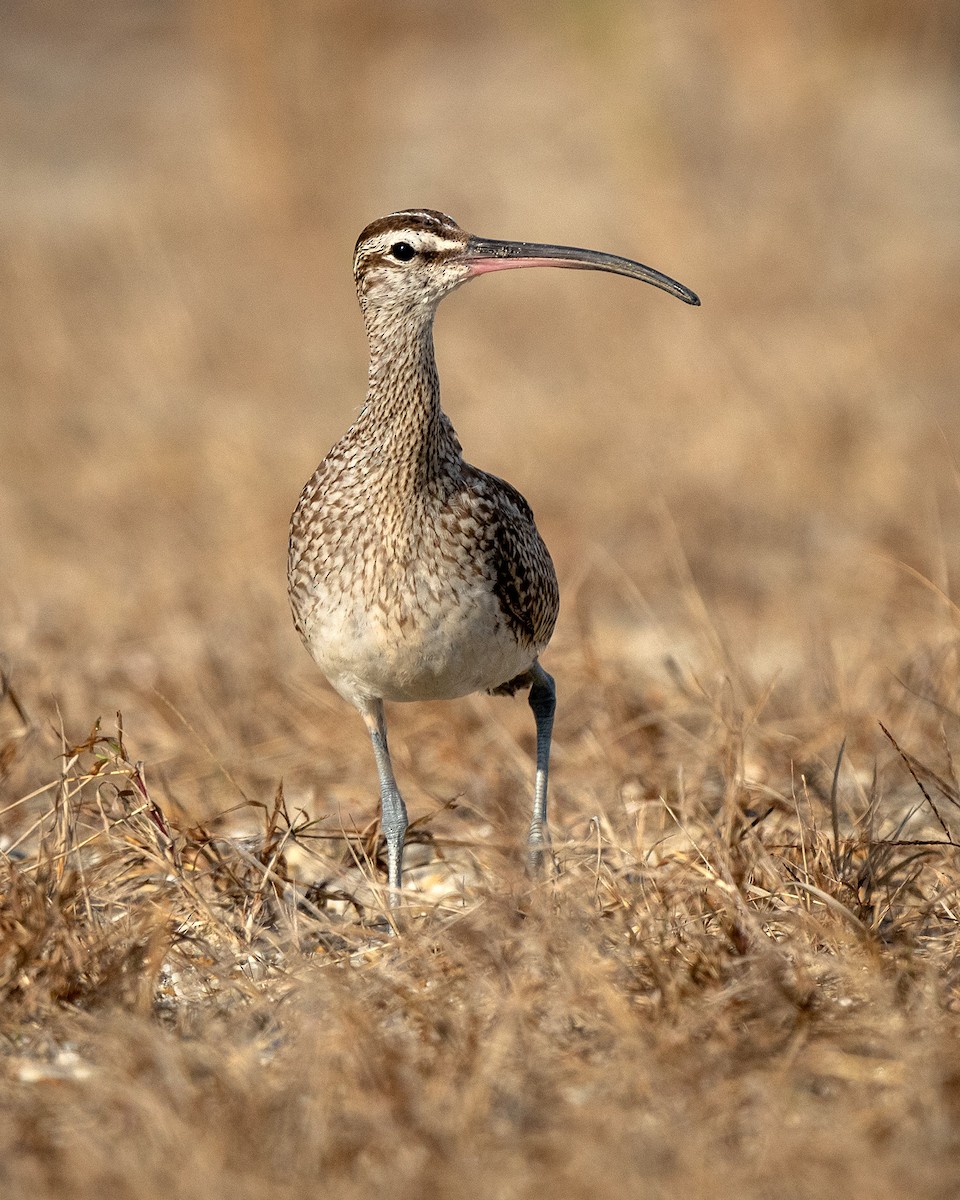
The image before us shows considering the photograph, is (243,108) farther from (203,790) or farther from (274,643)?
(203,790)

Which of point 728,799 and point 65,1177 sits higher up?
point 728,799

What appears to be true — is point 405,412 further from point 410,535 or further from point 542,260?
point 542,260

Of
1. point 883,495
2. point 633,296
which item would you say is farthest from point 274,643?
point 633,296

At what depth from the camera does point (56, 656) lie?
657 cm

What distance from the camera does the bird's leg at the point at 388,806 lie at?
4324 mm

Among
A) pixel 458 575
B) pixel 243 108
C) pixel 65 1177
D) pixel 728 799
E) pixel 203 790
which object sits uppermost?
pixel 243 108

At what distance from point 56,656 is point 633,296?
8355 mm

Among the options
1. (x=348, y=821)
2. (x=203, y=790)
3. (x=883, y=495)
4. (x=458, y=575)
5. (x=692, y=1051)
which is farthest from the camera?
(x=883, y=495)

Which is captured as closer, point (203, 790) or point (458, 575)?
point (458, 575)

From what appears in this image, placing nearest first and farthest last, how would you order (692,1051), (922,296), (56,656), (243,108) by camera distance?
(692,1051), (56,656), (922,296), (243,108)

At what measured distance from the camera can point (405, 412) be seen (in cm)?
431

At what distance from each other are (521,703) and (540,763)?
198 centimetres

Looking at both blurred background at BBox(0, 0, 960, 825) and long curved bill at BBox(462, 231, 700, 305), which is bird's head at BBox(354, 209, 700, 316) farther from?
blurred background at BBox(0, 0, 960, 825)

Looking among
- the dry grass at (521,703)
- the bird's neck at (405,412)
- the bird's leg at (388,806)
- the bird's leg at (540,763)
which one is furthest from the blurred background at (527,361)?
the bird's neck at (405,412)
